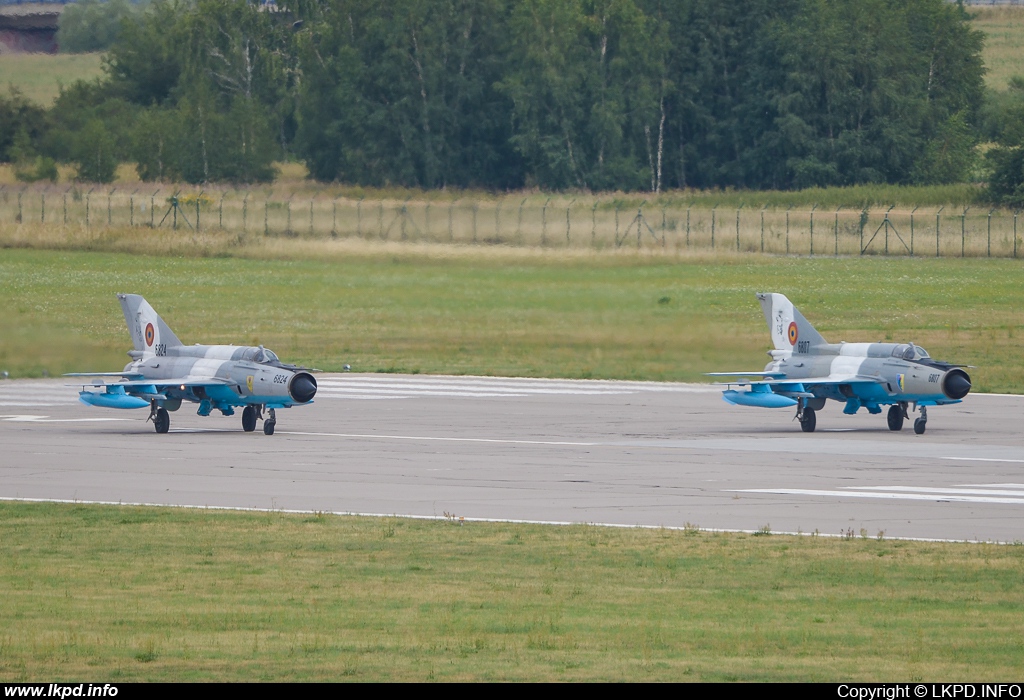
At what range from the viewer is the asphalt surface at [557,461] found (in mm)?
20203

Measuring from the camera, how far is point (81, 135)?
355ft

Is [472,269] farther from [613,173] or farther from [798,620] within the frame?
[613,173]

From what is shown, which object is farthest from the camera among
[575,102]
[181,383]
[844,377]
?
[575,102]

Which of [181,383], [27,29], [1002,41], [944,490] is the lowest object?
[944,490]

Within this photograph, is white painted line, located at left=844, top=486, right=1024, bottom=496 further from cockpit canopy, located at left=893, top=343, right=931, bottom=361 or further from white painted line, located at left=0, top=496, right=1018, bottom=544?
cockpit canopy, located at left=893, top=343, right=931, bottom=361

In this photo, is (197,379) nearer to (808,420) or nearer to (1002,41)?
(808,420)

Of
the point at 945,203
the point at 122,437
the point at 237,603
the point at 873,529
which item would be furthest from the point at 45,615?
the point at 945,203

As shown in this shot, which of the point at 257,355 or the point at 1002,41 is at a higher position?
the point at 1002,41

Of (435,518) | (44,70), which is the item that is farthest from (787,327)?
(44,70)

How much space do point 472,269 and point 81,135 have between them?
6446cm

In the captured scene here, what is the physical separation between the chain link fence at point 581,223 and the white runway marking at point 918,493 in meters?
41.0

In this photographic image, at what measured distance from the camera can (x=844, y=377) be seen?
1164 inches

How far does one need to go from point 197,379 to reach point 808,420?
12.4m

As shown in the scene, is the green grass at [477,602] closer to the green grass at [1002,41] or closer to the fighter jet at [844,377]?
the fighter jet at [844,377]
